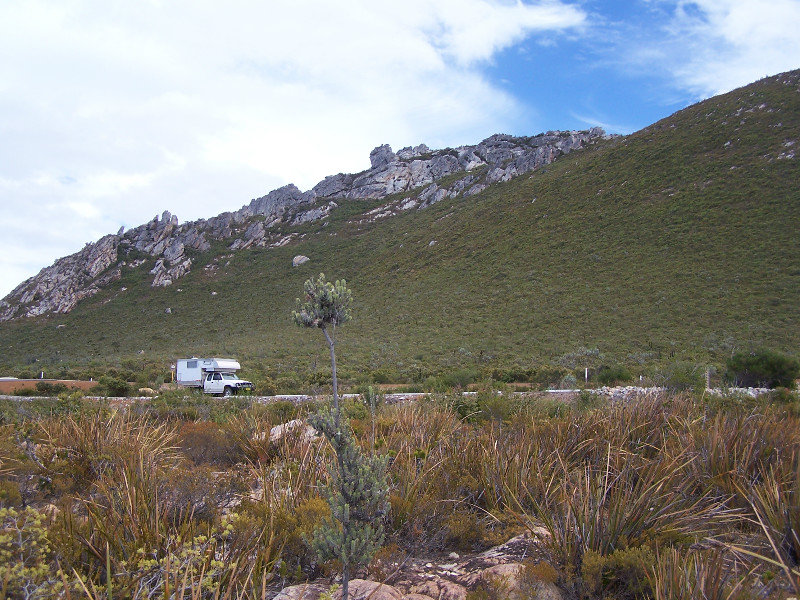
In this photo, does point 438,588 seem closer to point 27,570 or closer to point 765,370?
point 27,570

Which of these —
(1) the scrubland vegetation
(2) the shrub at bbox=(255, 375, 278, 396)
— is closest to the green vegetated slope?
(2) the shrub at bbox=(255, 375, 278, 396)

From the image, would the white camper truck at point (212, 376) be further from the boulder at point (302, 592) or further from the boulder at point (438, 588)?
the boulder at point (438, 588)

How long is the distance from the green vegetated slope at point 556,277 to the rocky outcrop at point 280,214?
431cm

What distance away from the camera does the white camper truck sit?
2180cm

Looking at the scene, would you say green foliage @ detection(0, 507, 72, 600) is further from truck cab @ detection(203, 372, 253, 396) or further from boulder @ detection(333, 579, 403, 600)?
truck cab @ detection(203, 372, 253, 396)

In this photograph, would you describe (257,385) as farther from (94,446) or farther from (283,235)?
(283,235)

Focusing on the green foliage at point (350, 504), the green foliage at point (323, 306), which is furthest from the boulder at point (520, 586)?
the green foliage at point (323, 306)

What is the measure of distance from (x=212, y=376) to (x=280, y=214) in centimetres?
6008

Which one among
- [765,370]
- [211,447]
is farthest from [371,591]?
[765,370]

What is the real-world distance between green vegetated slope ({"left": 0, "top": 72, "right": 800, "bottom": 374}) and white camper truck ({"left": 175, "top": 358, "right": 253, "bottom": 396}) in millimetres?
4669

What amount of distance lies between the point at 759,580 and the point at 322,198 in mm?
85867

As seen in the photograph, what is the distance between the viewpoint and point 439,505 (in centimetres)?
410

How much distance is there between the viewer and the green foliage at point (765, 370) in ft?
56.9

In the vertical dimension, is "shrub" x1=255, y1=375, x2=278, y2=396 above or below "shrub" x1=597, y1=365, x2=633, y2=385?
below
